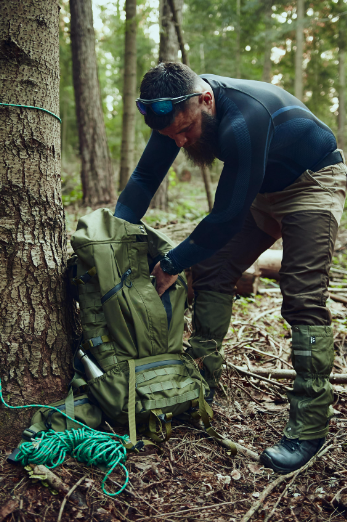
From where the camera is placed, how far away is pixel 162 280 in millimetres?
2234

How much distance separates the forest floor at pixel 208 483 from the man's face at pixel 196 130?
1594 millimetres

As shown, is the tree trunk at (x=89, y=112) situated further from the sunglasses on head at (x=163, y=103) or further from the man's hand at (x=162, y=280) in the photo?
the sunglasses on head at (x=163, y=103)

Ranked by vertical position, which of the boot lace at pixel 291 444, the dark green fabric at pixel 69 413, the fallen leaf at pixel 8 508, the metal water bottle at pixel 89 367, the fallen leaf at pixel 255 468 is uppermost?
the metal water bottle at pixel 89 367

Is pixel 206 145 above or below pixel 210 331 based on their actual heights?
above

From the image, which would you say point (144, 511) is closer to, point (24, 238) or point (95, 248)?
point (95, 248)

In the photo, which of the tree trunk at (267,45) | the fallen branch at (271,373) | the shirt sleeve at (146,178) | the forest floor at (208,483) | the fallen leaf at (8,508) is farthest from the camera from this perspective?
the tree trunk at (267,45)

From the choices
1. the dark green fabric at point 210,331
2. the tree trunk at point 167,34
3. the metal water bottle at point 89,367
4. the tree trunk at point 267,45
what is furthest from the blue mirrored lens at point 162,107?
the tree trunk at point 267,45

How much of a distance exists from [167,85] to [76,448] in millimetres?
1823

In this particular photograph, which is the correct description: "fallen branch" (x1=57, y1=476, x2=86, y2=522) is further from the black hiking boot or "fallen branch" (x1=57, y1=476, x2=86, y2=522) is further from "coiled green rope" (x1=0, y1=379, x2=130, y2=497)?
the black hiking boot

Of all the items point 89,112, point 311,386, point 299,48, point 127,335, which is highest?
point 299,48

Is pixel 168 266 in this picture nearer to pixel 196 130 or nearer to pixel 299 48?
pixel 196 130

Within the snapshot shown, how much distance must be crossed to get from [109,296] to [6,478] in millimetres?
896

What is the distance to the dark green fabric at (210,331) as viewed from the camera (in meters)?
2.49

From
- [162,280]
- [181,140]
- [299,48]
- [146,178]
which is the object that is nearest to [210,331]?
[162,280]
